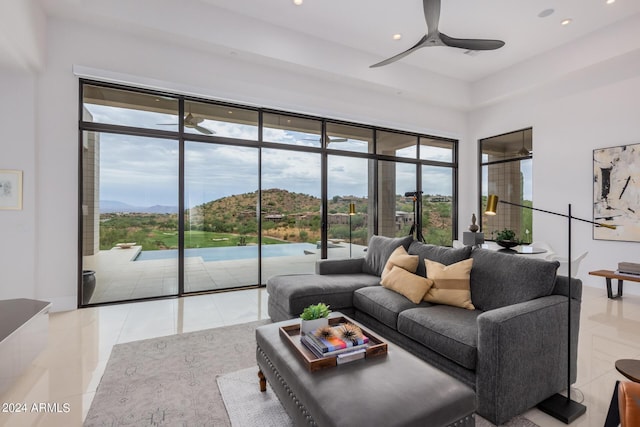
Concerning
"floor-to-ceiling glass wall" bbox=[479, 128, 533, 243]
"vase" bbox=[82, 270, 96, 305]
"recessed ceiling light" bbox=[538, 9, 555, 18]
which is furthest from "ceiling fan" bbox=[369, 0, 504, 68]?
"vase" bbox=[82, 270, 96, 305]

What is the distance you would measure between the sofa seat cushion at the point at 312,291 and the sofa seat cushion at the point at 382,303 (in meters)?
0.13

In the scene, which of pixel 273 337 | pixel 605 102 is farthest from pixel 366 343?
pixel 605 102

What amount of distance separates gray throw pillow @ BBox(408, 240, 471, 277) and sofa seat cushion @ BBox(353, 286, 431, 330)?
44 centimetres

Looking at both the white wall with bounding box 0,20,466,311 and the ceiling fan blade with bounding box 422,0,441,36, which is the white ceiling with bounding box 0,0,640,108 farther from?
the ceiling fan blade with bounding box 422,0,441,36

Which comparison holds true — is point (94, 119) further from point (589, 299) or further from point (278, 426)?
point (589, 299)

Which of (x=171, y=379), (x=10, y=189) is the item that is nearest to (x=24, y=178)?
(x=10, y=189)

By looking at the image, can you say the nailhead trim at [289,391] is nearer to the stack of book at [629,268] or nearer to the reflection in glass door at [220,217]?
the reflection in glass door at [220,217]

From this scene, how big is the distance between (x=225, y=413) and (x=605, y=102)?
657 cm

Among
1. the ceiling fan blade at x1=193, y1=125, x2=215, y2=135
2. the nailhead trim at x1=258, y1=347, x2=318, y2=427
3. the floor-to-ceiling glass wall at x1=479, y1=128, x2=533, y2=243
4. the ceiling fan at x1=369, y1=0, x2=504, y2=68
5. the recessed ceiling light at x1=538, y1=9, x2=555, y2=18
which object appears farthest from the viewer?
the floor-to-ceiling glass wall at x1=479, y1=128, x2=533, y2=243

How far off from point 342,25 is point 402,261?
3.64m

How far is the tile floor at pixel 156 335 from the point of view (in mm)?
1955

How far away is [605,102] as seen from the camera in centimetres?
482

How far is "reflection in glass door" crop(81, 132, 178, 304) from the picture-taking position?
13.0 feet

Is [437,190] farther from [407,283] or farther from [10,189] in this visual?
[10,189]
